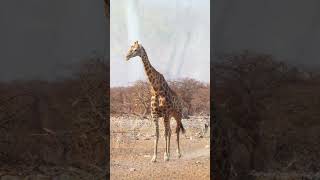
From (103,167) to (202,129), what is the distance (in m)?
0.85

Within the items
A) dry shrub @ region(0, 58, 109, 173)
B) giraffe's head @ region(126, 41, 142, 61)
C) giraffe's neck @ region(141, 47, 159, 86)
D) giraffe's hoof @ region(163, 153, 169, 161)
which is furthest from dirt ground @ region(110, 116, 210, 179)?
giraffe's head @ region(126, 41, 142, 61)

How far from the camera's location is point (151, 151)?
154 inches

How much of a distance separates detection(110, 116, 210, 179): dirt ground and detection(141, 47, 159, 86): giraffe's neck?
334mm

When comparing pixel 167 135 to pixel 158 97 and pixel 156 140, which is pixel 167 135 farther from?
pixel 158 97

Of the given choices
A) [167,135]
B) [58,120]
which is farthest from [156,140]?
[58,120]

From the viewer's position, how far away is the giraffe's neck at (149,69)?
12.5 feet

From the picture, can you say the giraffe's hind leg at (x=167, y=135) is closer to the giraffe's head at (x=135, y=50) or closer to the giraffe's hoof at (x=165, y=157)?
the giraffe's hoof at (x=165, y=157)

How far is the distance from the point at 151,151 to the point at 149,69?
2.07 feet

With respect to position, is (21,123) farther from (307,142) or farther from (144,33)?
(307,142)

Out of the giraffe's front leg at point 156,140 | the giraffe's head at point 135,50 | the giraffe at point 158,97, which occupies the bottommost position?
the giraffe's front leg at point 156,140

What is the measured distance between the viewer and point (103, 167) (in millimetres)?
4051

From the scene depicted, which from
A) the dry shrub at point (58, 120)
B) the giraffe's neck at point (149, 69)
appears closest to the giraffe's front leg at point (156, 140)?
the giraffe's neck at point (149, 69)

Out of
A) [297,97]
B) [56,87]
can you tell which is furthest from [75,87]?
[297,97]

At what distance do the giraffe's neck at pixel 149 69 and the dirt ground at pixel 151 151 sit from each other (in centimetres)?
33
